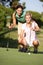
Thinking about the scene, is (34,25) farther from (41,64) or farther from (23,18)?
(41,64)

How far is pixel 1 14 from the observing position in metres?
14.2

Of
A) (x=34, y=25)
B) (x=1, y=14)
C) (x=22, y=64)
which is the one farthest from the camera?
(x=1, y=14)

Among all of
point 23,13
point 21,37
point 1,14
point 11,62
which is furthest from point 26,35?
point 1,14

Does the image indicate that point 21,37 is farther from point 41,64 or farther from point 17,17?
point 41,64

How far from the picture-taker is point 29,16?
7180 millimetres

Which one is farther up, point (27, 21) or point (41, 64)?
point (27, 21)

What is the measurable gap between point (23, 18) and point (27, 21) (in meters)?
0.21

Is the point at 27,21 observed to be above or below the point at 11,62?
above

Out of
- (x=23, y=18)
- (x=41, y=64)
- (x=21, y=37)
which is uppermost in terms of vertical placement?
(x=23, y=18)

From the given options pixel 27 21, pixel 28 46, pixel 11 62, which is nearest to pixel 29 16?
pixel 27 21

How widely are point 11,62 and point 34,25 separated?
178 cm

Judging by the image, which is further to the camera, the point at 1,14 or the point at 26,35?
the point at 1,14

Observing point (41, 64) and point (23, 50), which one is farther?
point (23, 50)

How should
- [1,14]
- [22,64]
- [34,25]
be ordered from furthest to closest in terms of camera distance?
[1,14], [34,25], [22,64]
